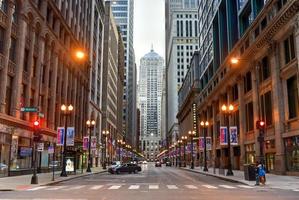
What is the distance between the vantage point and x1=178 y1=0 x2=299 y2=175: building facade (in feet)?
127

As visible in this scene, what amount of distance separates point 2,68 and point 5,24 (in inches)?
173

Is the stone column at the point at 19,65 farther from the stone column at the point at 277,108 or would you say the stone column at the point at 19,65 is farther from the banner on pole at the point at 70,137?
the stone column at the point at 277,108

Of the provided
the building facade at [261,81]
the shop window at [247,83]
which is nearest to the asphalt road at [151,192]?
the building facade at [261,81]

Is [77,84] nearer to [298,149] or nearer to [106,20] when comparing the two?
[298,149]

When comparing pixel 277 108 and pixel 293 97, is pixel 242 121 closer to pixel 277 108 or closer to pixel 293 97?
pixel 277 108

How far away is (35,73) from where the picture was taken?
47.2 meters

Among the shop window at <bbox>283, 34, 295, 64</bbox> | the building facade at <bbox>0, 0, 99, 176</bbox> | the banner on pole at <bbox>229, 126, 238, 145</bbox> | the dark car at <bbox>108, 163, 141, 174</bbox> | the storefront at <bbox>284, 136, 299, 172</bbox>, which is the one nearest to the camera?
the storefront at <bbox>284, 136, 299, 172</bbox>

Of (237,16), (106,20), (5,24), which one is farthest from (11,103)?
(106,20)

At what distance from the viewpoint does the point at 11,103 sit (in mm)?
39062

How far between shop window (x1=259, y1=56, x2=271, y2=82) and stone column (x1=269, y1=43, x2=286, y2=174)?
372 cm

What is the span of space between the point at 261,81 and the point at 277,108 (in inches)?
320

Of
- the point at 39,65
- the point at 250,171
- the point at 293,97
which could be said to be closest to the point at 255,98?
the point at 293,97

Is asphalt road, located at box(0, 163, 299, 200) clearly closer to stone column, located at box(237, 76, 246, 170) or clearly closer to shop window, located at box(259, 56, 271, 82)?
shop window, located at box(259, 56, 271, 82)

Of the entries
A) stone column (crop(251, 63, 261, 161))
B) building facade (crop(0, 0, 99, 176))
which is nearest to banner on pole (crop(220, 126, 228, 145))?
stone column (crop(251, 63, 261, 161))
